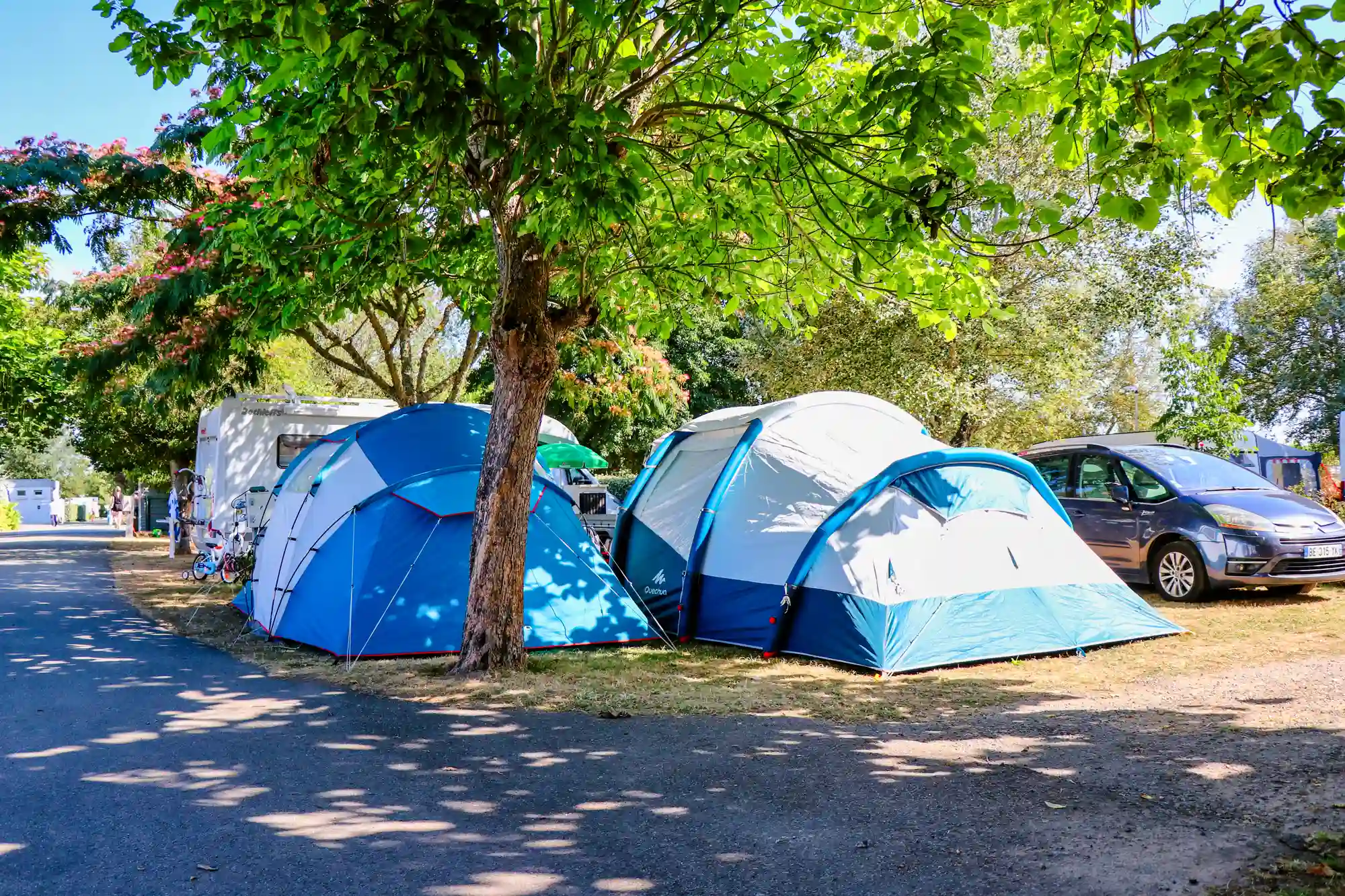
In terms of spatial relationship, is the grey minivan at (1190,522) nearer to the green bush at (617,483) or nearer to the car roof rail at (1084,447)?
the car roof rail at (1084,447)

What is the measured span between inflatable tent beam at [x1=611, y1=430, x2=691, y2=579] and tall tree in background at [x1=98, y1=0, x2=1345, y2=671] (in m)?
1.59

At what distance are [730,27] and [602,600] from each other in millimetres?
4927

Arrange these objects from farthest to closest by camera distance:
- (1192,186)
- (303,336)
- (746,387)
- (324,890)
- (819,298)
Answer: (746,387)
(303,336)
(819,298)
(1192,186)
(324,890)

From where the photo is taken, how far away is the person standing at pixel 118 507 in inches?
1663

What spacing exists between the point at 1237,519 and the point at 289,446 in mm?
14503

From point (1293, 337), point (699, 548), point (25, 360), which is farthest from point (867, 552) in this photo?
point (1293, 337)

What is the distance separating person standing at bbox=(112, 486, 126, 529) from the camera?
42250mm

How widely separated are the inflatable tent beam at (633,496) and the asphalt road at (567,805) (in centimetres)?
371

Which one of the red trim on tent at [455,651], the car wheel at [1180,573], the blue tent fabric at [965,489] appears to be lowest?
the red trim on tent at [455,651]

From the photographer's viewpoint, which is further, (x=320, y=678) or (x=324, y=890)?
(x=320, y=678)

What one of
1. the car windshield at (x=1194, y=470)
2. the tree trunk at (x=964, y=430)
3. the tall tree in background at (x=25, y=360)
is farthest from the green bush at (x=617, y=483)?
the car windshield at (x=1194, y=470)

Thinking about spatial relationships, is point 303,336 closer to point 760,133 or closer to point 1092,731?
point 760,133

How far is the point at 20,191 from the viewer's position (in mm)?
12703

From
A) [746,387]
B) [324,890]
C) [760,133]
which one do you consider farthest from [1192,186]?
[746,387]
